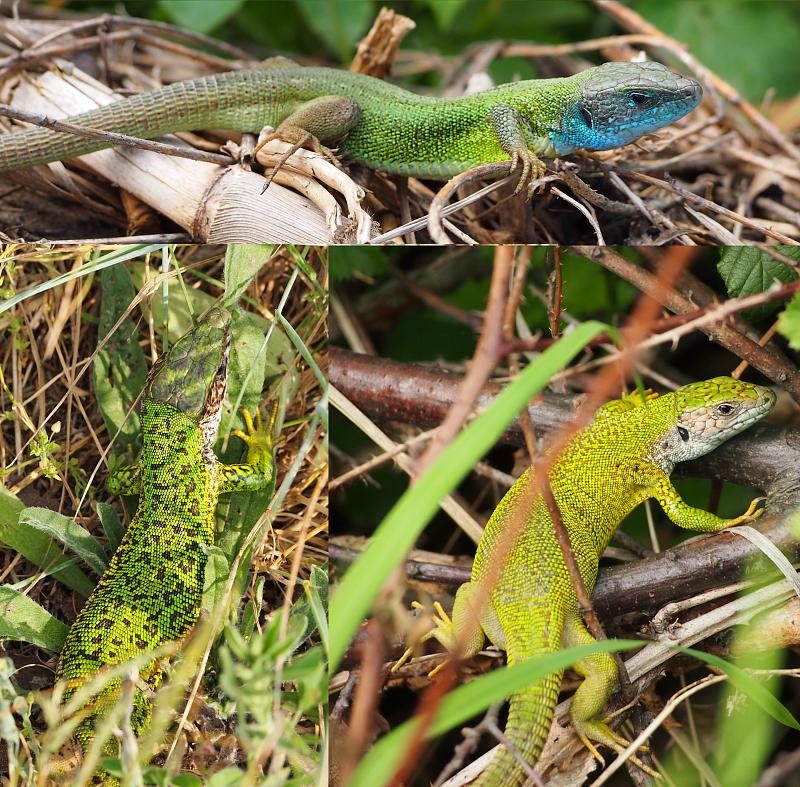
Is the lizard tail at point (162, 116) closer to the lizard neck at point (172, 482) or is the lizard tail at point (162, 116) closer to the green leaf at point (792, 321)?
the lizard neck at point (172, 482)

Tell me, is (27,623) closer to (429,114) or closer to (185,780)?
(185,780)

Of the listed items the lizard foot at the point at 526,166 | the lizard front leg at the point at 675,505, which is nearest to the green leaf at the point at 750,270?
the lizard front leg at the point at 675,505

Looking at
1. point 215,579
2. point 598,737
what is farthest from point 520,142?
point 598,737

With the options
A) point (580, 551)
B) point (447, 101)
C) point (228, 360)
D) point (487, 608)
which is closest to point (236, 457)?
point (228, 360)

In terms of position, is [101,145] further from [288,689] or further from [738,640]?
[738,640]

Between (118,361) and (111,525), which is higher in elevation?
(118,361)

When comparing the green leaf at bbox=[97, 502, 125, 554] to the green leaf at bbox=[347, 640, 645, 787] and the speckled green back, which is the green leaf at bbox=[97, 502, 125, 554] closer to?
the speckled green back
